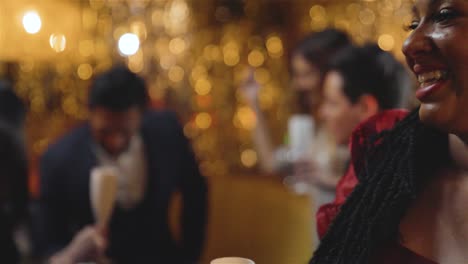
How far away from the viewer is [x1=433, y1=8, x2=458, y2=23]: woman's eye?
86 centimetres

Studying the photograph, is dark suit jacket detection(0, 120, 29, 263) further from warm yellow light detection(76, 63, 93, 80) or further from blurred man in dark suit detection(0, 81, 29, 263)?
warm yellow light detection(76, 63, 93, 80)

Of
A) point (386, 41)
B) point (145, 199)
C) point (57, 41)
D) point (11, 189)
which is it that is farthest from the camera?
point (386, 41)

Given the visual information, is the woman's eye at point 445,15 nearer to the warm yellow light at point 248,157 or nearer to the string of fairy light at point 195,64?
the string of fairy light at point 195,64

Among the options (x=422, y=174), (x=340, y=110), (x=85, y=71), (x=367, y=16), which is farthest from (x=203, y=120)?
(x=422, y=174)

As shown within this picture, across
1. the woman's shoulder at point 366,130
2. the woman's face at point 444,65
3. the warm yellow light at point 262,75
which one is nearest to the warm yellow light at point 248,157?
the warm yellow light at point 262,75

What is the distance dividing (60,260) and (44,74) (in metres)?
2.20

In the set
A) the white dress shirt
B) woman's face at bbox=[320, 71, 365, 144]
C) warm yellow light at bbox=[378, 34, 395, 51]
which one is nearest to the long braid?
woman's face at bbox=[320, 71, 365, 144]

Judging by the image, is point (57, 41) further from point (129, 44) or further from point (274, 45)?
point (274, 45)

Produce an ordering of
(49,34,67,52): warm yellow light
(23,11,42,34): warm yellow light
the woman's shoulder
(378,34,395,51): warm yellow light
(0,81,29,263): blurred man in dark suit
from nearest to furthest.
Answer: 1. the woman's shoulder
2. (0,81,29,263): blurred man in dark suit
3. (23,11,42,34): warm yellow light
4. (49,34,67,52): warm yellow light
5. (378,34,395,51): warm yellow light

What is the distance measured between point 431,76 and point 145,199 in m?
1.54

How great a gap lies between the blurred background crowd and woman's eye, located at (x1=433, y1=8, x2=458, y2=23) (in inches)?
50.8

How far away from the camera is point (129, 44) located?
3.67 meters

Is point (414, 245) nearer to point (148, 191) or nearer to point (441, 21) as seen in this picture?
point (441, 21)

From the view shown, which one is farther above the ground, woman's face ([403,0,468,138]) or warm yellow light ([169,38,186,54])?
warm yellow light ([169,38,186,54])
